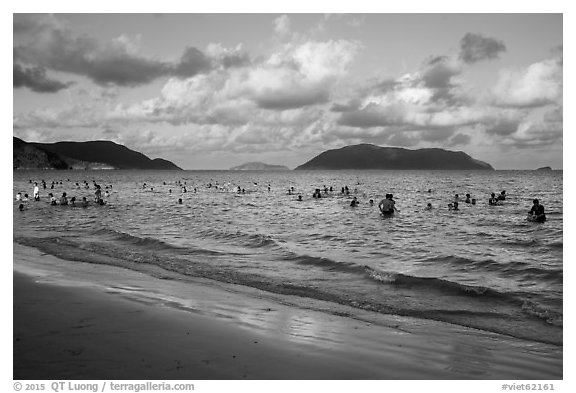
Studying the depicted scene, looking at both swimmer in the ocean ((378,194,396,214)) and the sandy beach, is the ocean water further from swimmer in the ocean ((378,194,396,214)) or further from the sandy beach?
the sandy beach

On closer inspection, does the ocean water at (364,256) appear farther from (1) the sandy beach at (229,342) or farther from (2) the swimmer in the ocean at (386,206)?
(1) the sandy beach at (229,342)

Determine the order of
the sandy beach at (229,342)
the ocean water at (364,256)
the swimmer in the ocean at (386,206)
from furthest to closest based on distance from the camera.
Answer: the swimmer in the ocean at (386,206) → the ocean water at (364,256) → the sandy beach at (229,342)

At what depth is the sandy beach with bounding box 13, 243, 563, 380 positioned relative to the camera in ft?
23.5

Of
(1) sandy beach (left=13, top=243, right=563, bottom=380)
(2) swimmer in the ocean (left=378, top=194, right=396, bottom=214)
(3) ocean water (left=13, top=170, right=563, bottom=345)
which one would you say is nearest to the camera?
(1) sandy beach (left=13, top=243, right=563, bottom=380)

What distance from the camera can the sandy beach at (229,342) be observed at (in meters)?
7.15

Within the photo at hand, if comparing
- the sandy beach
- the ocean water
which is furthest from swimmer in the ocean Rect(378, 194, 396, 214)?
the sandy beach

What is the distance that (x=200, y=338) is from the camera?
8648 millimetres

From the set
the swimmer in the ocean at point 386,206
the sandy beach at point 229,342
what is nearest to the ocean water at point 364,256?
the swimmer in the ocean at point 386,206

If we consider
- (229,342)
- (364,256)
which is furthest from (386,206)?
(229,342)

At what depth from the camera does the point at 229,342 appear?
8.52 m

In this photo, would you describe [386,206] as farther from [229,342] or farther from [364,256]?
[229,342]
